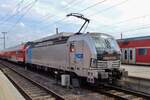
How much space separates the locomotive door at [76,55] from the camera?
49.3 feet

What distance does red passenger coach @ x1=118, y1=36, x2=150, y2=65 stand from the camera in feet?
107

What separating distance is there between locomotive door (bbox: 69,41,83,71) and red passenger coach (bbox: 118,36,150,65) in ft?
59.1

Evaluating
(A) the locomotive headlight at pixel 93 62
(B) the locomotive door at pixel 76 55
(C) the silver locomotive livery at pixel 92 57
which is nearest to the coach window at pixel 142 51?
(C) the silver locomotive livery at pixel 92 57

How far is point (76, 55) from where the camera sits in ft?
50.9

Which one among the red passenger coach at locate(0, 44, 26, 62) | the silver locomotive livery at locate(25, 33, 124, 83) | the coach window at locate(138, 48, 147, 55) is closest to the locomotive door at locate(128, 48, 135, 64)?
the coach window at locate(138, 48, 147, 55)

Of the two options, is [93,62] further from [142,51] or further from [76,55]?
[142,51]

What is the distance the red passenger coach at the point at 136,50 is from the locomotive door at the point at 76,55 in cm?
1802

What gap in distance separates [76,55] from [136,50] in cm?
2021

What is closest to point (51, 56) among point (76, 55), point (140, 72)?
point (76, 55)

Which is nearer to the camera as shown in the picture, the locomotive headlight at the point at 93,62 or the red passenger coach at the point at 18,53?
the locomotive headlight at the point at 93,62

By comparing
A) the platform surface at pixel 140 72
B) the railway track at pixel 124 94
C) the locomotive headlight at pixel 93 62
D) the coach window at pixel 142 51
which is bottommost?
the railway track at pixel 124 94

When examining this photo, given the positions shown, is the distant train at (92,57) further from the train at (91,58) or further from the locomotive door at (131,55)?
the locomotive door at (131,55)

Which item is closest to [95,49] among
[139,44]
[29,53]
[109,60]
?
[109,60]

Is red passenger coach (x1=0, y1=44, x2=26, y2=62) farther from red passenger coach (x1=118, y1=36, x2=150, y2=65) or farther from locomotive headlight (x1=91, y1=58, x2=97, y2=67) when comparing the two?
locomotive headlight (x1=91, y1=58, x2=97, y2=67)
